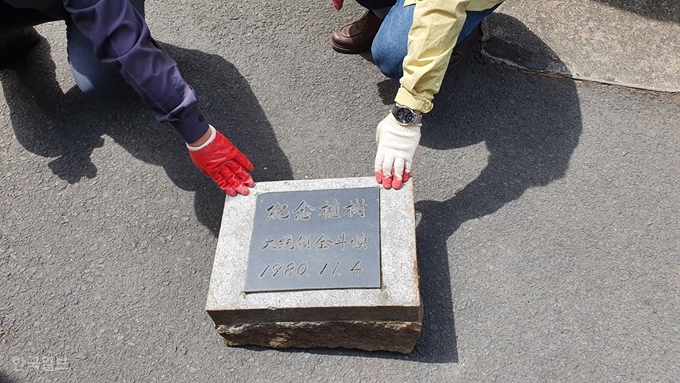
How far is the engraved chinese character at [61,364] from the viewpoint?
203 cm

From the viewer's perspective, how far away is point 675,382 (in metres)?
1.85

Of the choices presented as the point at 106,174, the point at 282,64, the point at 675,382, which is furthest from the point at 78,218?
the point at 675,382

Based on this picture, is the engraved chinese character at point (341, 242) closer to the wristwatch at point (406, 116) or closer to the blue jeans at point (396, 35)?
the wristwatch at point (406, 116)

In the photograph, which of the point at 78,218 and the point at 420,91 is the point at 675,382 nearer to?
the point at 420,91

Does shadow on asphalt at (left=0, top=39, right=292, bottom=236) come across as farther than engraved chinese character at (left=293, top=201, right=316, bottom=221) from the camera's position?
Yes

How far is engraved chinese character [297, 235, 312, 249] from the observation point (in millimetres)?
1943

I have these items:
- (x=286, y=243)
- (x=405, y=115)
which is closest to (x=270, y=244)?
(x=286, y=243)

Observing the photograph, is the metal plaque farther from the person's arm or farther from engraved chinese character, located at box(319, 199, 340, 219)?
the person's arm

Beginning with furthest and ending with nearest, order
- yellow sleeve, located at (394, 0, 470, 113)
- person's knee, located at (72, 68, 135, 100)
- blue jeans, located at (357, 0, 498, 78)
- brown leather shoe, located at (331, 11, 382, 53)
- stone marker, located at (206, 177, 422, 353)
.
Result: brown leather shoe, located at (331, 11, 382, 53) → person's knee, located at (72, 68, 135, 100) → blue jeans, located at (357, 0, 498, 78) → yellow sleeve, located at (394, 0, 470, 113) → stone marker, located at (206, 177, 422, 353)

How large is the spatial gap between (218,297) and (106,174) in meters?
1.02

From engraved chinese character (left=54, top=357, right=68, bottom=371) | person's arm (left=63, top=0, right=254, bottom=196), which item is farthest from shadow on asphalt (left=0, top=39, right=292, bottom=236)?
engraved chinese character (left=54, top=357, right=68, bottom=371)

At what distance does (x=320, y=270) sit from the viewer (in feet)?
Answer: 6.16

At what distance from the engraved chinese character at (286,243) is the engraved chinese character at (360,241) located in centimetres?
21

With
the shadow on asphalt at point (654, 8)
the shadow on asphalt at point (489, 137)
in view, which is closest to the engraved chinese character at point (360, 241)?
the shadow on asphalt at point (489, 137)
